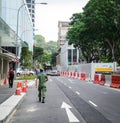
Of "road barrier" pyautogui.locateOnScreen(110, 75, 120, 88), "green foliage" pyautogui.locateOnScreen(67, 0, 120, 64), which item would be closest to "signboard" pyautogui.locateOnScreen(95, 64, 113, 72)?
"green foliage" pyautogui.locateOnScreen(67, 0, 120, 64)

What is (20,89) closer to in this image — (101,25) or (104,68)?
(101,25)

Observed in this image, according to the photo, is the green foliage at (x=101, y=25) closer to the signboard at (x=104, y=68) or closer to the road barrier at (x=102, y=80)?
the signboard at (x=104, y=68)

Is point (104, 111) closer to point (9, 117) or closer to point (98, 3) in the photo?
point (9, 117)

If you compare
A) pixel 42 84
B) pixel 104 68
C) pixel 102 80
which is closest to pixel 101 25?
pixel 102 80

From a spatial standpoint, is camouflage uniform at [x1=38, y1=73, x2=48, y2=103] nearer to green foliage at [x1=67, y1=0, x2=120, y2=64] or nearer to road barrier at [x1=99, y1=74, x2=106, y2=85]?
road barrier at [x1=99, y1=74, x2=106, y2=85]

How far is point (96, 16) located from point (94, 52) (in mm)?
21920

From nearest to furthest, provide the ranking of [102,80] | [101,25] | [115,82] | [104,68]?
[115,82] → [102,80] → [101,25] → [104,68]

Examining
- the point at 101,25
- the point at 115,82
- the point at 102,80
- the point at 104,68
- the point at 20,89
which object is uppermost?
the point at 101,25

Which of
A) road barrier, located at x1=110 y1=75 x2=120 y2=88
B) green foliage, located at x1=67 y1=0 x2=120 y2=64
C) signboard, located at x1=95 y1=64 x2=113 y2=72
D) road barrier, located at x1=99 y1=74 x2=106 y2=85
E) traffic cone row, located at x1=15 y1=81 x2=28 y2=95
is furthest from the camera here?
signboard, located at x1=95 y1=64 x2=113 y2=72

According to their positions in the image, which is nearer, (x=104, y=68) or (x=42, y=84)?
(x=42, y=84)

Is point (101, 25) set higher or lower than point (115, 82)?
higher

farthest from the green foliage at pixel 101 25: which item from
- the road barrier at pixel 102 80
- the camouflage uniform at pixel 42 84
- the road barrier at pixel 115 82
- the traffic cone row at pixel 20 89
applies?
the camouflage uniform at pixel 42 84

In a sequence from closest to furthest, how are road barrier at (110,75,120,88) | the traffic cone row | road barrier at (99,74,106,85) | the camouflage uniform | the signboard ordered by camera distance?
the camouflage uniform
the traffic cone row
road barrier at (110,75,120,88)
road barrier at (99,74,106,85)
the signboard

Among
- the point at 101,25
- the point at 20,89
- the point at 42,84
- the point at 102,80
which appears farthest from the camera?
the point at 101,25
